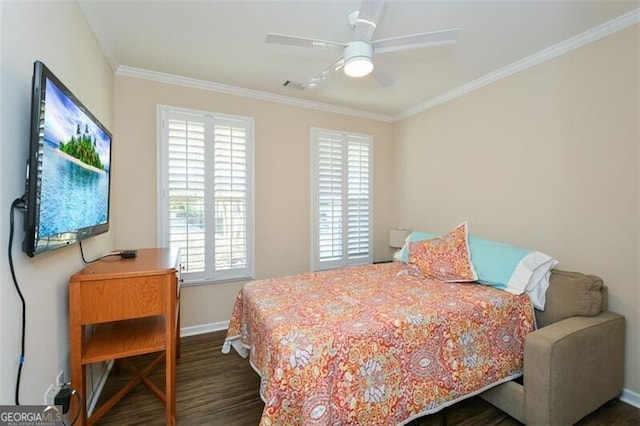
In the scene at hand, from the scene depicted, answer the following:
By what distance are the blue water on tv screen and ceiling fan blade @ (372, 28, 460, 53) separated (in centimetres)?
169

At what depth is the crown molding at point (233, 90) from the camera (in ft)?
9.36

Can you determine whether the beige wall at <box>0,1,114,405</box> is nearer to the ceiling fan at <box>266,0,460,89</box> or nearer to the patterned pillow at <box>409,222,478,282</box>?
the ceiling fan at <box>266,0,460,89</box>

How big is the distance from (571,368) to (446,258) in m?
1.04

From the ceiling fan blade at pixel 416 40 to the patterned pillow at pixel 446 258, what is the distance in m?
1.59

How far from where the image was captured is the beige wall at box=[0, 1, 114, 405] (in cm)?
106

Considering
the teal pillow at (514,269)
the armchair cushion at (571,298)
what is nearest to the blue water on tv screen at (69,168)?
the teal pillow at (514,269)

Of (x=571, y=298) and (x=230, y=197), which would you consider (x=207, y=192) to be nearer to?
(x=230, y=197)

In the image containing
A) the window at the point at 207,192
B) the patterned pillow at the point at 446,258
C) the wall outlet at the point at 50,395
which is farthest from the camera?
the window at the point at 207,192

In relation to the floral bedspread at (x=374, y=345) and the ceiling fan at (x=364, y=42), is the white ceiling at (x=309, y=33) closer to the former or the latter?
the ceiling fan at (x=364, y=42)

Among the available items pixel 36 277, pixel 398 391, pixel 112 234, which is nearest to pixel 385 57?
pixel 398 391

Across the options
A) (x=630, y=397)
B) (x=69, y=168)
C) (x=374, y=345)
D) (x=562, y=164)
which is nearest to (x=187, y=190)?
(x=69, y=168)

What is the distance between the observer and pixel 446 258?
2.54 metres

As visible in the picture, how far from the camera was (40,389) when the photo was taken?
1301mm

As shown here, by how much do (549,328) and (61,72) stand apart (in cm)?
318
